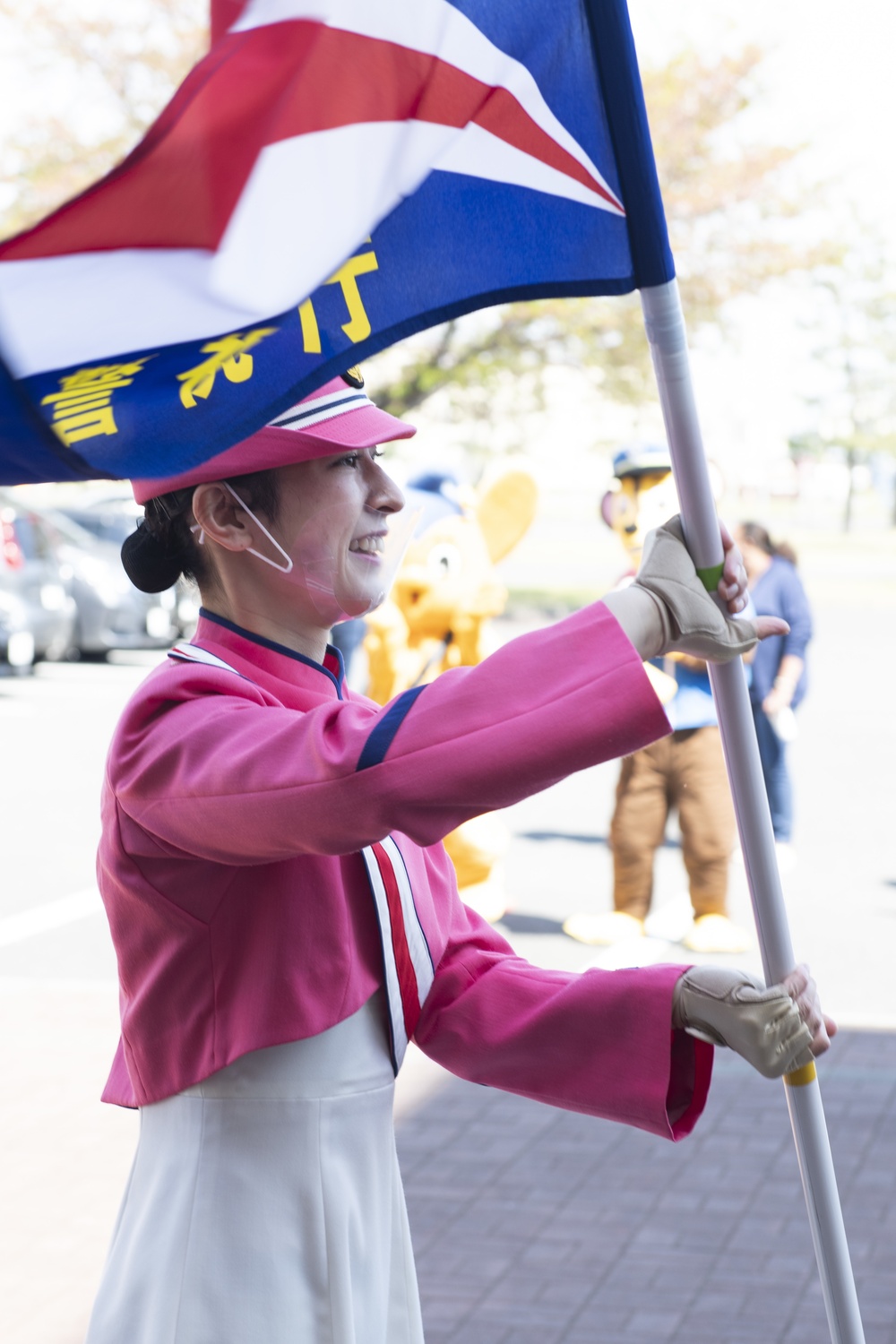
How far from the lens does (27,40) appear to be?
2222 centimetres

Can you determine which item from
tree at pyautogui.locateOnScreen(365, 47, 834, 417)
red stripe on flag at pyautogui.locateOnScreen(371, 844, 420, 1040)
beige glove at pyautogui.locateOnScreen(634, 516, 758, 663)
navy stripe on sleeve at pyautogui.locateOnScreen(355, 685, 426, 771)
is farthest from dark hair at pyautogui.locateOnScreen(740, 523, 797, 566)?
tree at pyautogui.locateOnScreen(365, 47, 834, 417)

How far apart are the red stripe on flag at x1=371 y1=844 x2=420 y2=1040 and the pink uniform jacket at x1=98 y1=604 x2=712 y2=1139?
3 cm

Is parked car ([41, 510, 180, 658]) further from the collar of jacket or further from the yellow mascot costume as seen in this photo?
the collar of jacket

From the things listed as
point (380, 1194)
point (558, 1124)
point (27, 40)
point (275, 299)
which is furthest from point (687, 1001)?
point (27, 40)

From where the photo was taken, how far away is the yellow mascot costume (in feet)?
23.2

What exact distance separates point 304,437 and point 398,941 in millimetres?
607

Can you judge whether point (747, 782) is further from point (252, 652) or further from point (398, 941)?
point (252, 652)

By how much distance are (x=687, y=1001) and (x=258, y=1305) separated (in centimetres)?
60

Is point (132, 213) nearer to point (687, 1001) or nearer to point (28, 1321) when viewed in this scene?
point (687, 1001)

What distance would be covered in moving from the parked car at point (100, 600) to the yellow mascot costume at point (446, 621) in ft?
37.5

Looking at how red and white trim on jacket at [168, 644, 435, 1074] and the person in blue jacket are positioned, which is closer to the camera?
red and white trim on jacket at [168, 644, 435, 1074]

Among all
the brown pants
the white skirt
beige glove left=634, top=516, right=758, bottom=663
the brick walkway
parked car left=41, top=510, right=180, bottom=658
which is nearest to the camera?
beige glove left=634, top=516, right=758, bottom=663

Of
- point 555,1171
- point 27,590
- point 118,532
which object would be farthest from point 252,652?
point 118,532

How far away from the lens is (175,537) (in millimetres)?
1965
